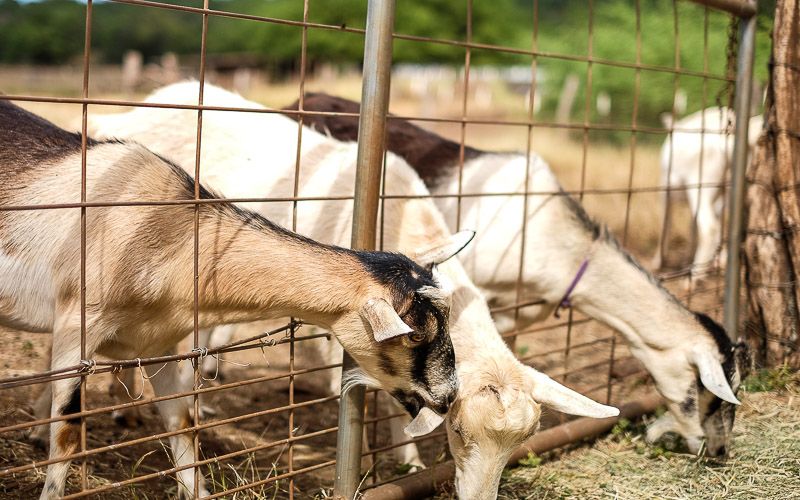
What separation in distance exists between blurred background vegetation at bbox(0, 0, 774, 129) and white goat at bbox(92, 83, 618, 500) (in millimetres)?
775

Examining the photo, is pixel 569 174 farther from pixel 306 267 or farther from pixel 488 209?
pixel 306 267

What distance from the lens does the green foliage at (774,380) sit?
5422 millimetres

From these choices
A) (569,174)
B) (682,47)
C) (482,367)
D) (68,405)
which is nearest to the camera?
(68,405)

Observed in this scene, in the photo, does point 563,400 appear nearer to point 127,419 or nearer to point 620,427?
point 620,427

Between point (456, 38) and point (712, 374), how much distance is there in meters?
54.9

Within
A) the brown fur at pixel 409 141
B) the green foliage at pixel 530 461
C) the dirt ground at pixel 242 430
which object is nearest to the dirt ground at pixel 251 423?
the dirt ground at pixel 242 430

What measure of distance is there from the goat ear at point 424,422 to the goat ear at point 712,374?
5.94ft

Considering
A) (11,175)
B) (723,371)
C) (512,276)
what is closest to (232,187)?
(11,175)

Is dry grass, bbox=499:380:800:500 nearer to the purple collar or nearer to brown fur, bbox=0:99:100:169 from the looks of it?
the purple collar

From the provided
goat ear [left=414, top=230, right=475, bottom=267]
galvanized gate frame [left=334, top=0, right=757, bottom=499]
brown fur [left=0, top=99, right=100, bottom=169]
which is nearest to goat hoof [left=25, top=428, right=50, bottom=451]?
brown fur [left=0, top=99, right=100, bottom=169]

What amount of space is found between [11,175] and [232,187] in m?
1.48

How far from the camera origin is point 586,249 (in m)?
5.16

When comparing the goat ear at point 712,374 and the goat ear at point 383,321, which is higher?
the goat ear at point 383,321

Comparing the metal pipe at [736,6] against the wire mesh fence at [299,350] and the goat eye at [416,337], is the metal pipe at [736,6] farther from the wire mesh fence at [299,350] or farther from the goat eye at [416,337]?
the goat eye at [416,337]
